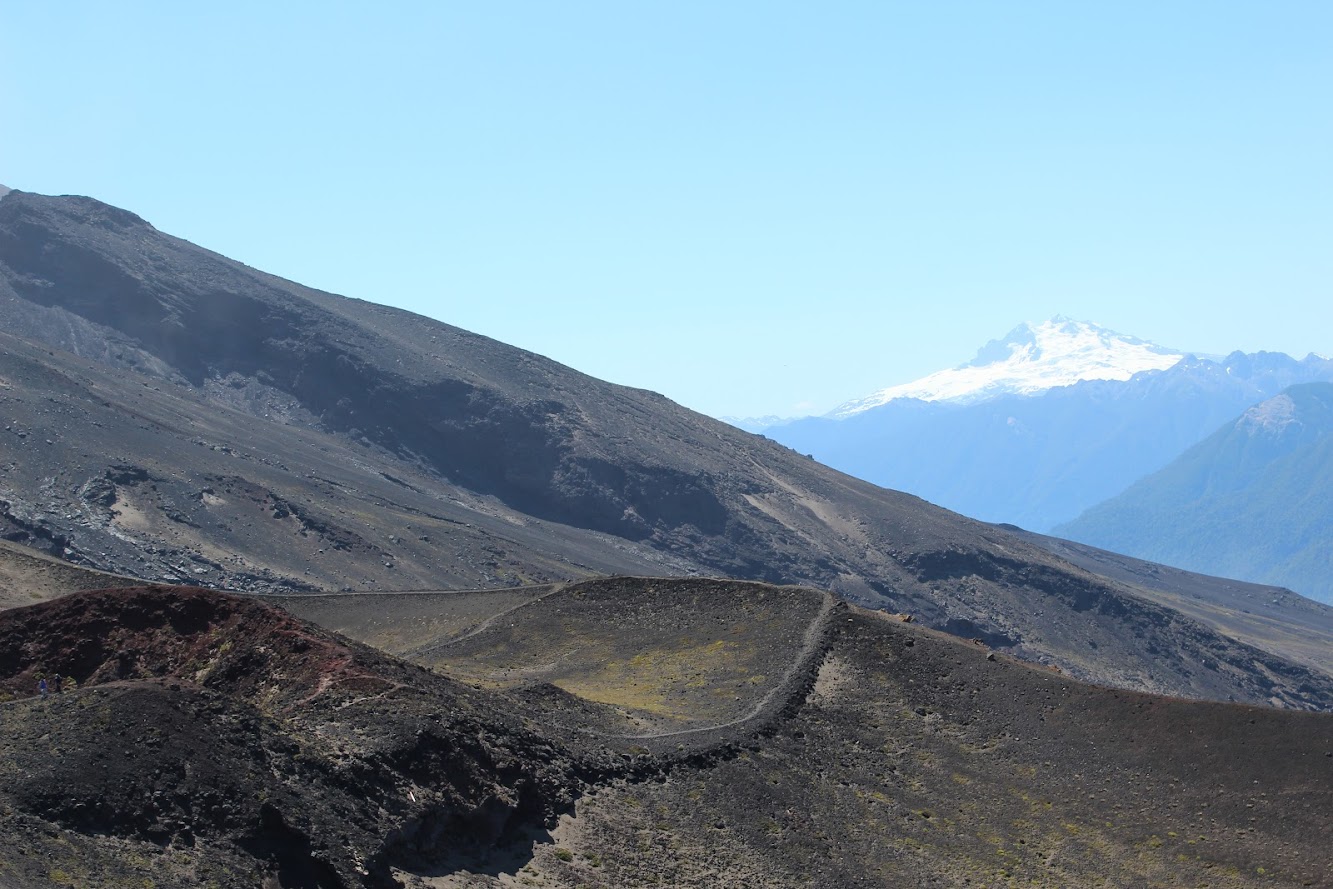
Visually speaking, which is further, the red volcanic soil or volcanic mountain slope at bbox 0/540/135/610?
volcanic mountain slope at bbox 0/540/135/610

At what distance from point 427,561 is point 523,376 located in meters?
62.3

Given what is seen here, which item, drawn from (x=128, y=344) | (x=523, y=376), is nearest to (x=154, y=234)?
(x=128, y=344)

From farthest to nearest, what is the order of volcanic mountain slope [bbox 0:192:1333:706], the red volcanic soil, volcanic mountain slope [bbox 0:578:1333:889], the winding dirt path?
volcanic mountain slope [bbox 0:192:1333:706]
the winding dirt path
the red volcanic soil
volcanic mountain slope [bbox 0:578:1333:889]

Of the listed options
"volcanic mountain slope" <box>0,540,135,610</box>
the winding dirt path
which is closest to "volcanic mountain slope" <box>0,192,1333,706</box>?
"volcanic mountain slope" <box>0,540,135,610</box>

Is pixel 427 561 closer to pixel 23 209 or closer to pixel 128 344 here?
pixel 128 344

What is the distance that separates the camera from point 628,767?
38562mm

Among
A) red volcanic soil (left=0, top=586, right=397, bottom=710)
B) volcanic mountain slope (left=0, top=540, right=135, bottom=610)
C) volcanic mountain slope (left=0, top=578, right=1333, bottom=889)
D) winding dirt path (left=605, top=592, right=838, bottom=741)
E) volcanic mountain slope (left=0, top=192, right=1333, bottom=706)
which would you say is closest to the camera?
volcanic mountain slope (left=0, top=578, right=1333, bottom=889)

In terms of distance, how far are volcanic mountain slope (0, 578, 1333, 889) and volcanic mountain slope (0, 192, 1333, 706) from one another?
64585 mm

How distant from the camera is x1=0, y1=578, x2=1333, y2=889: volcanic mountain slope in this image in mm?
27094

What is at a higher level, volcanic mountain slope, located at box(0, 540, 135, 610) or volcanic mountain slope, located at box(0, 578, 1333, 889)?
volcanic mountain slope, located at box(0, 578, 1333, 889)

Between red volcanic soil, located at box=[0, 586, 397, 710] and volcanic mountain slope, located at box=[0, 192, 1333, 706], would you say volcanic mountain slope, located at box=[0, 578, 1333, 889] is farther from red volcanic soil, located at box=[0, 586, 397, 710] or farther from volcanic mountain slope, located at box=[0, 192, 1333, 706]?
volcanic mountain slope, located at box=[0, 192, 1333, 706]

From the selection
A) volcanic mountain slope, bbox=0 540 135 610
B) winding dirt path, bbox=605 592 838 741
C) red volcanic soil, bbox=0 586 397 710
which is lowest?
volcanic mountain slope, bbox=0 540 135 610

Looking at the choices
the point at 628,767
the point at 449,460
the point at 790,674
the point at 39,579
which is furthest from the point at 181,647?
the point at 449,460

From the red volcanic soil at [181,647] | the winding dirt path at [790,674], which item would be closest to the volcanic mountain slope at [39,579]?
the red volcanic soil at [181,647]
